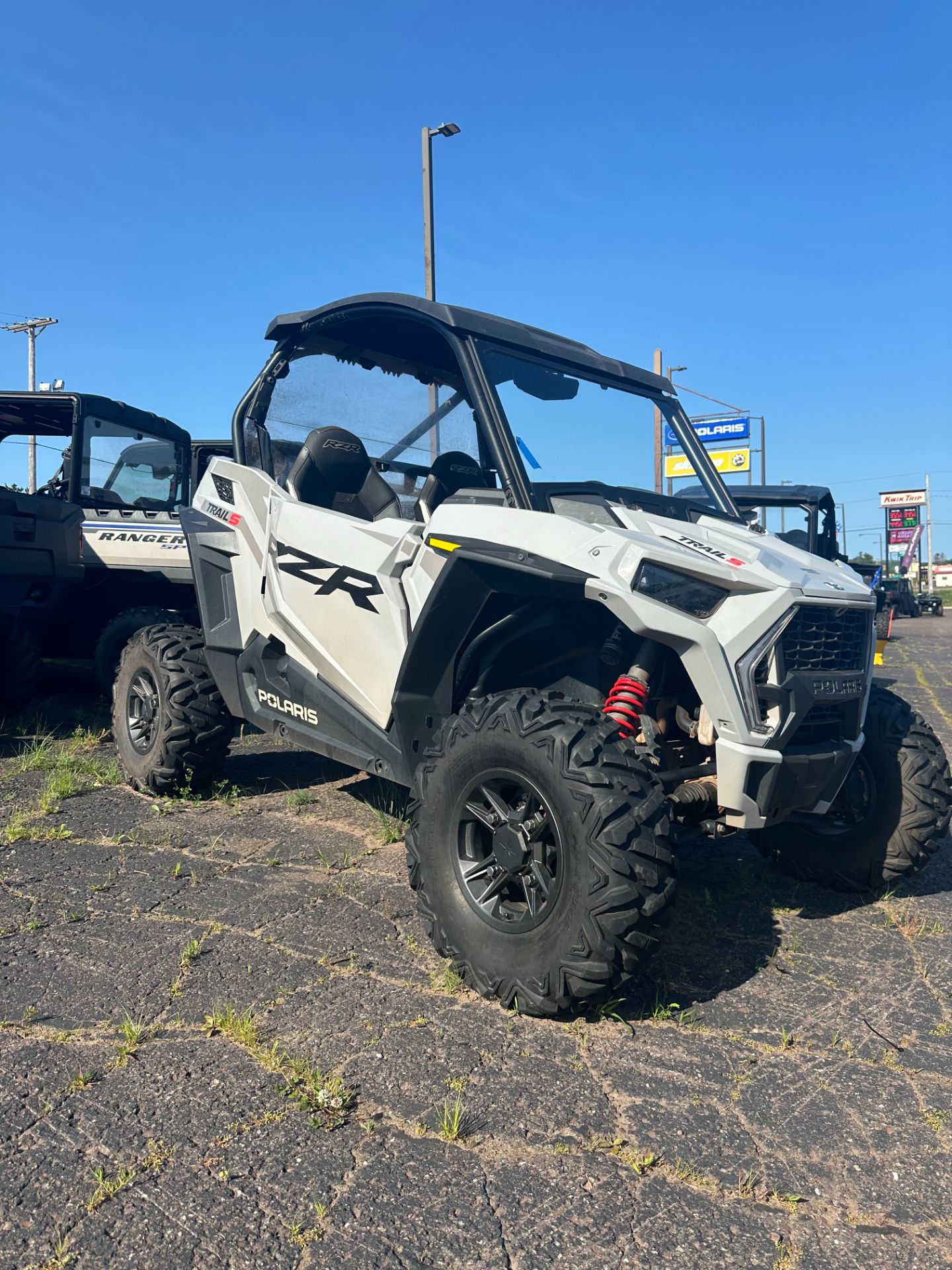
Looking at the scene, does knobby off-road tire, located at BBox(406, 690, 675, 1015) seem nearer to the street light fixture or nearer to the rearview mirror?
the rearview mirror

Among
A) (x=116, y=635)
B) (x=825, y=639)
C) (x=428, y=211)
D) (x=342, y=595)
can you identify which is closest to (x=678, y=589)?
(x=825, y=639)

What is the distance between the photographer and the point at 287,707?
423cm

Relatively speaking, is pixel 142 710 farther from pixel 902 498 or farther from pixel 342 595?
pixel 902 498

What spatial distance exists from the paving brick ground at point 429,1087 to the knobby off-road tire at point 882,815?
0.16m

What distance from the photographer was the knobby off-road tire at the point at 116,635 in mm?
6320

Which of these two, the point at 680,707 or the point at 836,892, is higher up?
the point at 680,707

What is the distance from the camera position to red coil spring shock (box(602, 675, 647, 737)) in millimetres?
2975

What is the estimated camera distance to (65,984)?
283cm

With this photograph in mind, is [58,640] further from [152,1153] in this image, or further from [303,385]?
[152,1153]

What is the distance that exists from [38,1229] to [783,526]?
10649mm

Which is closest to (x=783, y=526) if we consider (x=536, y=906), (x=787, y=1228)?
(x=536, y=906)

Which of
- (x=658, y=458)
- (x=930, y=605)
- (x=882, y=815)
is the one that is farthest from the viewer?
(x=930, y=605)

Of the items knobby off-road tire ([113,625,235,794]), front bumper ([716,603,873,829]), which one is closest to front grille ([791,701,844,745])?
front bumper ([716,603,873,829])

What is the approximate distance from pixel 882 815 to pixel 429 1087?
2167 millimetres
